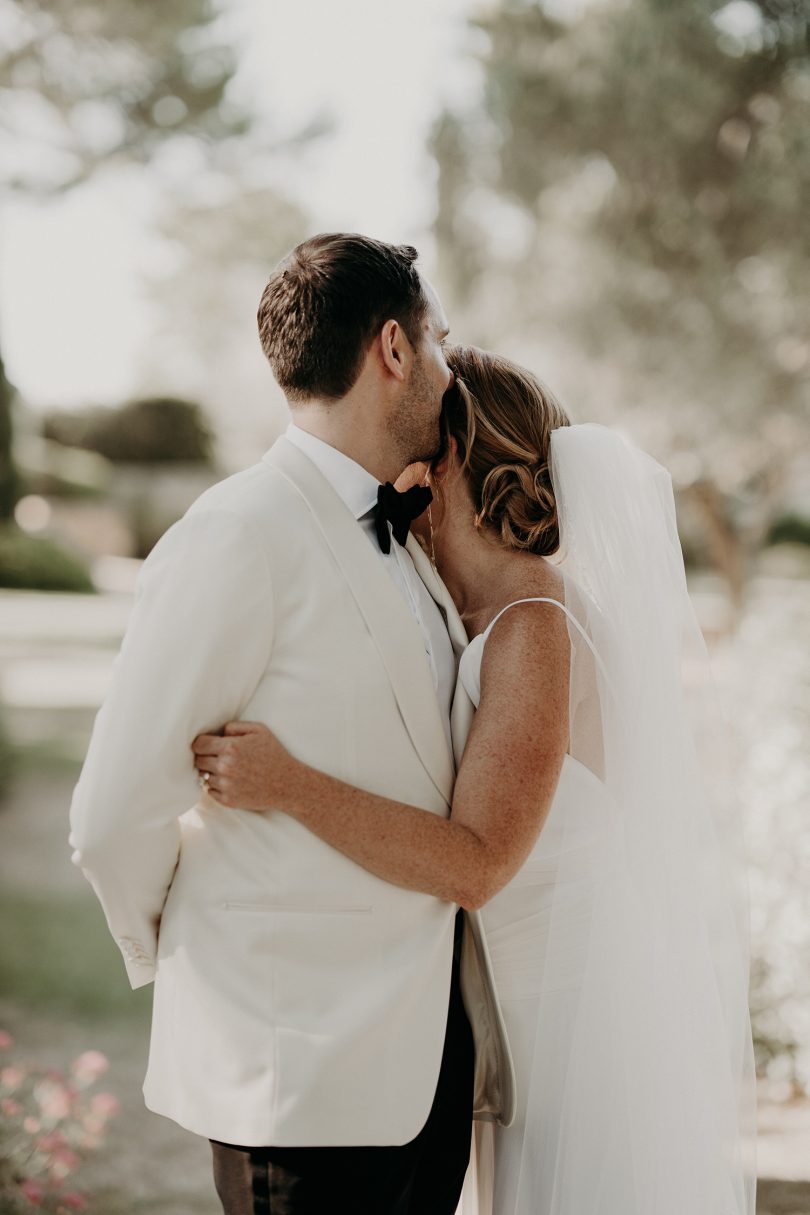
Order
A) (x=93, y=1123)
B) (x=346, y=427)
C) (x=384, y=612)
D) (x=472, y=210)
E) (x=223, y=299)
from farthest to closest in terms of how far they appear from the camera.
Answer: (x=223, y=299) → (x=472, y=210) → (x=93, y=1123) → (x=346, y=427) → (x=384, y=612)

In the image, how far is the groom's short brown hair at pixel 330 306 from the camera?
1938mm

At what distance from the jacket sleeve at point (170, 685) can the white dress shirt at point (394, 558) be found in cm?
25

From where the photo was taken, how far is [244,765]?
173cm

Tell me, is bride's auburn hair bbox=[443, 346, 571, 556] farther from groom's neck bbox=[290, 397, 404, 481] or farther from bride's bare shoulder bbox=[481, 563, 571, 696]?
groom's neck bbox=[290, 397, 404, 481]

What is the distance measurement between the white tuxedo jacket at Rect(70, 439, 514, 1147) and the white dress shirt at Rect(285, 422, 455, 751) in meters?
0.07

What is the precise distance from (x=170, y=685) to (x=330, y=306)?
674 millimetres

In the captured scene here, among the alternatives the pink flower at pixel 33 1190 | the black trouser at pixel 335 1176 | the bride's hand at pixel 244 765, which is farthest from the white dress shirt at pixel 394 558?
the pink flower at pixel 33 1190

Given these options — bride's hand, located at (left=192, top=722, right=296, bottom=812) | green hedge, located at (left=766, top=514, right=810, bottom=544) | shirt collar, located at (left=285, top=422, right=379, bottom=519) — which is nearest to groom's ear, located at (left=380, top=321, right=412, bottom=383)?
shirt collar, located at (left=285, top=422, right=379, bottom=519)

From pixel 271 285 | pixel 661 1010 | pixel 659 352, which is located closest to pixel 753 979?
pixel 661 1010

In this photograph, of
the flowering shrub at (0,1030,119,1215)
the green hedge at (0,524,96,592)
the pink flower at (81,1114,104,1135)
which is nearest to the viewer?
the flowering shrub at (0,1030,119,1215)

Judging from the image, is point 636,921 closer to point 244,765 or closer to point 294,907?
point 294,907

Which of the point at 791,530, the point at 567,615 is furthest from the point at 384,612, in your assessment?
the point at 791,530

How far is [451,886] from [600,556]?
74 cm

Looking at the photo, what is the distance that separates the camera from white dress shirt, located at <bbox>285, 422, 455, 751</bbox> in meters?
1.97
